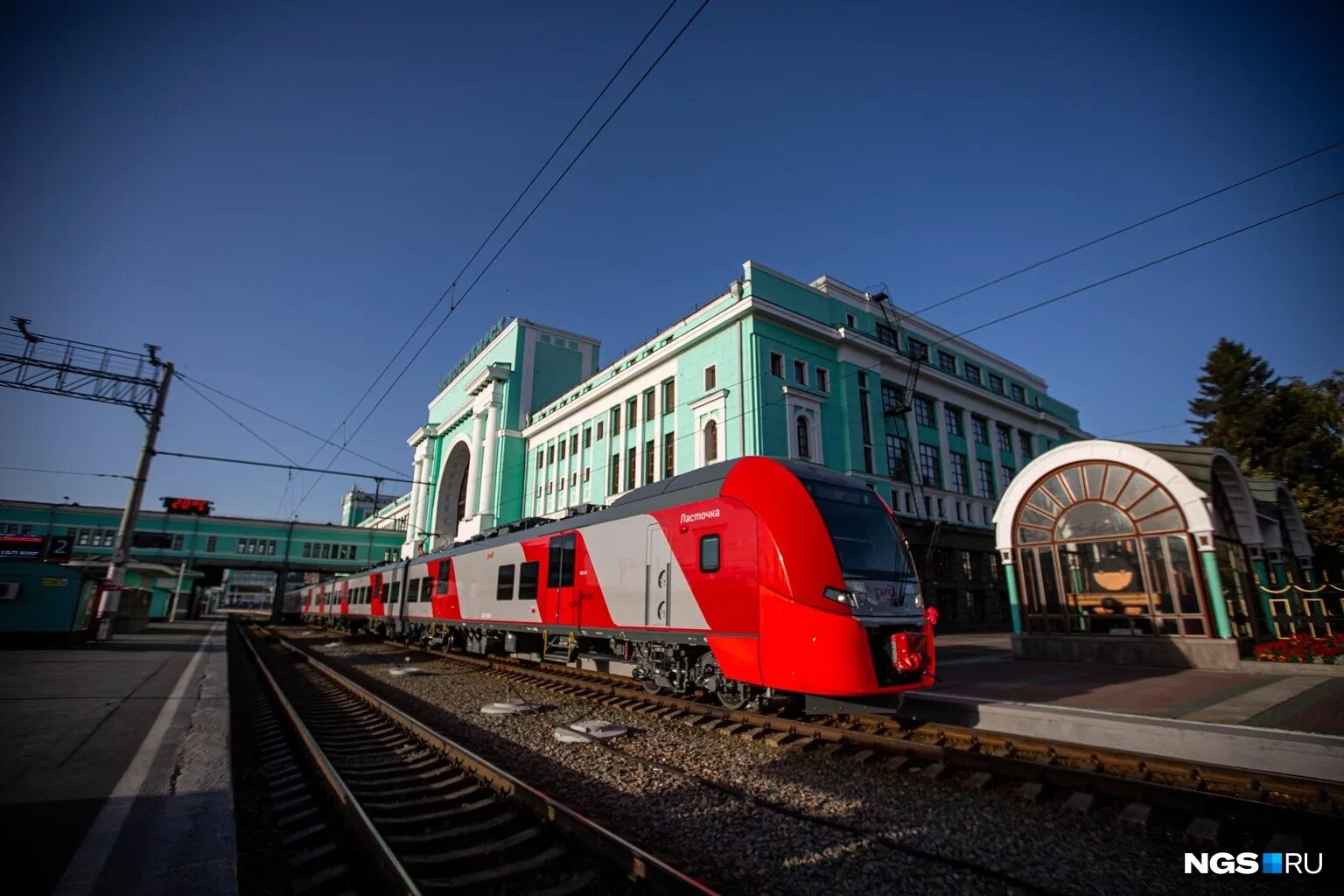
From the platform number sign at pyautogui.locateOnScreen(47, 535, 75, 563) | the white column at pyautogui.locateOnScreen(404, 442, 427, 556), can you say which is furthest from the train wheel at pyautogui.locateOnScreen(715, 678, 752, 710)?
the white column at pyautogui.locateOnScreen(404, 442, 427, 556)

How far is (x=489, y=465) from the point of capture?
45844 millimetres

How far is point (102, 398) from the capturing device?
1702cm

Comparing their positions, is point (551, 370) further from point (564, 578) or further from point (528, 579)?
point (564, 578)

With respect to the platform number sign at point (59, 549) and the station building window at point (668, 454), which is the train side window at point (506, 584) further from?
the platform number sign at point (59, 549)

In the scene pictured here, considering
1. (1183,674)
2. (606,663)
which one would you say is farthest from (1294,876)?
(1183,674)

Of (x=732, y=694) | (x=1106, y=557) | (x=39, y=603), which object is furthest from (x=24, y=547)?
(x=1106, y=557)

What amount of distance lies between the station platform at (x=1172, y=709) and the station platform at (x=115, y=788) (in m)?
8.28

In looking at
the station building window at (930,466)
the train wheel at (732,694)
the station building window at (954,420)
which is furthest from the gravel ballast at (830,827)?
the station building window at (954,420)

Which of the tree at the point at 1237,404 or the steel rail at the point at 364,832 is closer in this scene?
the steel rail at the point at 364,832

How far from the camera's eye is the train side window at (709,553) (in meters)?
8.48

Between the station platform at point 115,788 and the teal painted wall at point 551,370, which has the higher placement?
the teal painted wall at point 551,370

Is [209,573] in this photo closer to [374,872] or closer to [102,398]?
[102,398]

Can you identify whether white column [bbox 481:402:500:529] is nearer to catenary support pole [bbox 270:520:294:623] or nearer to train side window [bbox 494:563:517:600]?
catenary support pole [bbox 270:520:294:623]

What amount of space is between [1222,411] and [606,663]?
41389mm
